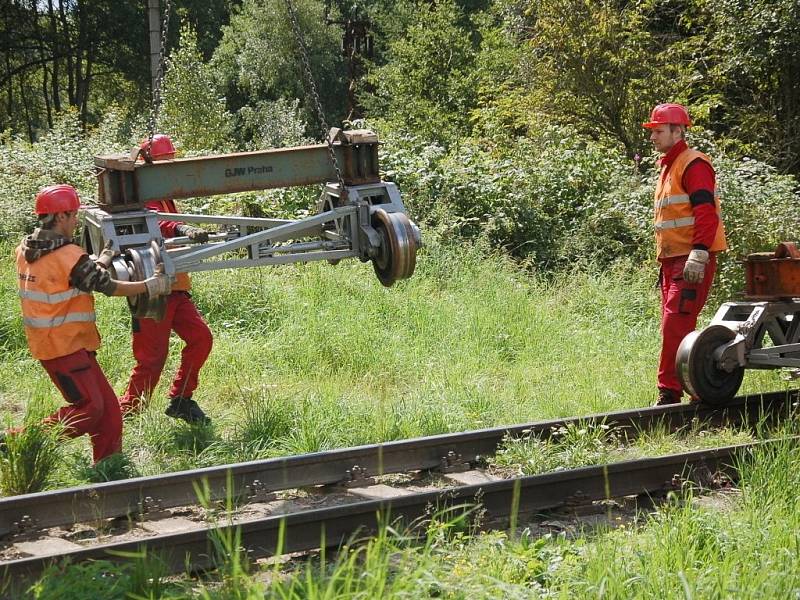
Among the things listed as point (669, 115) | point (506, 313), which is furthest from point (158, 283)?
point (506, 313)

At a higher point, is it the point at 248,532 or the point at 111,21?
the point at 111,21

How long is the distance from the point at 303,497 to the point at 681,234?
11.4ft

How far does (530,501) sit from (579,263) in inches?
297

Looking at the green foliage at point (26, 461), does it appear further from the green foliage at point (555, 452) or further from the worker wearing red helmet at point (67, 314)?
the green foliage at point (555, 452)

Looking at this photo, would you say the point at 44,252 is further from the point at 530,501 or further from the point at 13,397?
the point at 530,501

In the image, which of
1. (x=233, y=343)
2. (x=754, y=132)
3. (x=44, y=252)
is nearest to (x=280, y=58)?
(x=754, y=132)

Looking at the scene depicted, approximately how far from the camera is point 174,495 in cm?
537

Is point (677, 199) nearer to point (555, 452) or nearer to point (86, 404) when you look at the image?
point (555, 452)

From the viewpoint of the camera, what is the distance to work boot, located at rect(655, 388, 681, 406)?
7242mm

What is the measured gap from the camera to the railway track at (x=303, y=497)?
470 centimetres

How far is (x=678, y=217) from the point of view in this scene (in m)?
7.33

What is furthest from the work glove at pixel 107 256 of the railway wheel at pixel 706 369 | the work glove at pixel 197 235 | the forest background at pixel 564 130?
the forest background at pixel 564 130

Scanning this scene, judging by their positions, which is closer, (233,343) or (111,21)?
(233,343)

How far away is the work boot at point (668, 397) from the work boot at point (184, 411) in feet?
10.9
